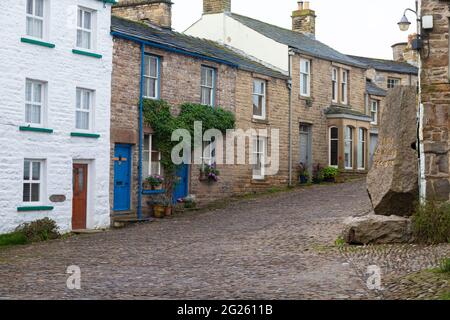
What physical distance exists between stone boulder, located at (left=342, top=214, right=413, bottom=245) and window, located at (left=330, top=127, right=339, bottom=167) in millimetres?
18111

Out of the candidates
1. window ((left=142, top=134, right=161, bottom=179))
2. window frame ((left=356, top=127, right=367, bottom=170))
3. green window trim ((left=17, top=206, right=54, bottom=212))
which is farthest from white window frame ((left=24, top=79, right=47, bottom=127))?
window frame ((left=356, top=127, right=367, bottom=170))

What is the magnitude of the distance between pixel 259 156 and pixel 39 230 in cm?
1190

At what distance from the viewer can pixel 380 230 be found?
13938 mm

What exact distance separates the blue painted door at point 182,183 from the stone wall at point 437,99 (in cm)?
1014

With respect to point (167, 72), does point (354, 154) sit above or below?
below

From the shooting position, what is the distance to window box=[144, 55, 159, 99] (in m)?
22.5

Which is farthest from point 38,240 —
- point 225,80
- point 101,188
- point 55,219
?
point 225,80

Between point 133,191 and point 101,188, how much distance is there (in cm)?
148

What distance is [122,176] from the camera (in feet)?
70.4

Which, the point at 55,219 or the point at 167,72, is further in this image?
the point at 167,72

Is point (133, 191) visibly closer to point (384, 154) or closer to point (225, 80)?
point (225, 80)

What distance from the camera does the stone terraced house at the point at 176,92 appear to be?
21.4 m

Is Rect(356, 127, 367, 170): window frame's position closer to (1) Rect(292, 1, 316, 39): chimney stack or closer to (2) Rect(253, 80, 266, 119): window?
(1) Rect(292, 1, 316, 39): chimney stack

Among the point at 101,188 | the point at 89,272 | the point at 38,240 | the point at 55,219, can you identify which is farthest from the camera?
the point at 101,188
